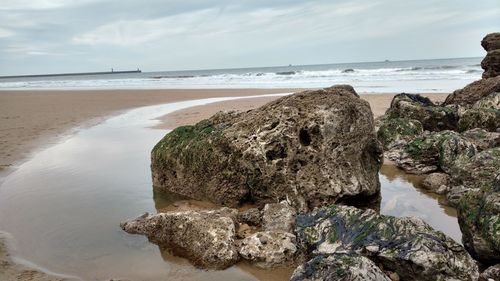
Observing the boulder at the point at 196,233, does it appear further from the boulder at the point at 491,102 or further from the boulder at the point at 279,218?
the boulder at the point at 491,102

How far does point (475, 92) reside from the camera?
1308cm

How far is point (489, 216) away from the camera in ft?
13.7

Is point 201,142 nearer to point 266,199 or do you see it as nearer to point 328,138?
point 266,199

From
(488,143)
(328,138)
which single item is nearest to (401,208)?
(328,138)

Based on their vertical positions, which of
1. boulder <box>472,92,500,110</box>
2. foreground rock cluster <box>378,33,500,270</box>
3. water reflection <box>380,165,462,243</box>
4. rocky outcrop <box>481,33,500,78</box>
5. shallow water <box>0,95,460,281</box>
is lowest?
water reflection <box>380,165,462,243</box>

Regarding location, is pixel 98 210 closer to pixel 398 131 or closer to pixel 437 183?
pixel 437 183

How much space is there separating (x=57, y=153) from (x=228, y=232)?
6818 mm

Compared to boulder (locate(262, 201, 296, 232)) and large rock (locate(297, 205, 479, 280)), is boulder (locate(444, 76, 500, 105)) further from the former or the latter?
large rock (locate(297, 205, 479, 280))

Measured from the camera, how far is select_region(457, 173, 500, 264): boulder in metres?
4.09

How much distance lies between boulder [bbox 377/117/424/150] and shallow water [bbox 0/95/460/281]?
4.08ft

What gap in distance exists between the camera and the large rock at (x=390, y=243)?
12.4 ft

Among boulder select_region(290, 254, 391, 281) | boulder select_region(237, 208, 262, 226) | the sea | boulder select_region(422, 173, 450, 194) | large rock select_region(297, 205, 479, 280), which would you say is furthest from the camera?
the sea

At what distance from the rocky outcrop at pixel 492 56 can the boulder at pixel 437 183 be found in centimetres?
1002

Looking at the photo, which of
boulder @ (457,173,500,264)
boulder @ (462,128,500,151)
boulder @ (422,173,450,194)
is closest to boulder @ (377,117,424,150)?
boulder @ (462,128,500,151)
